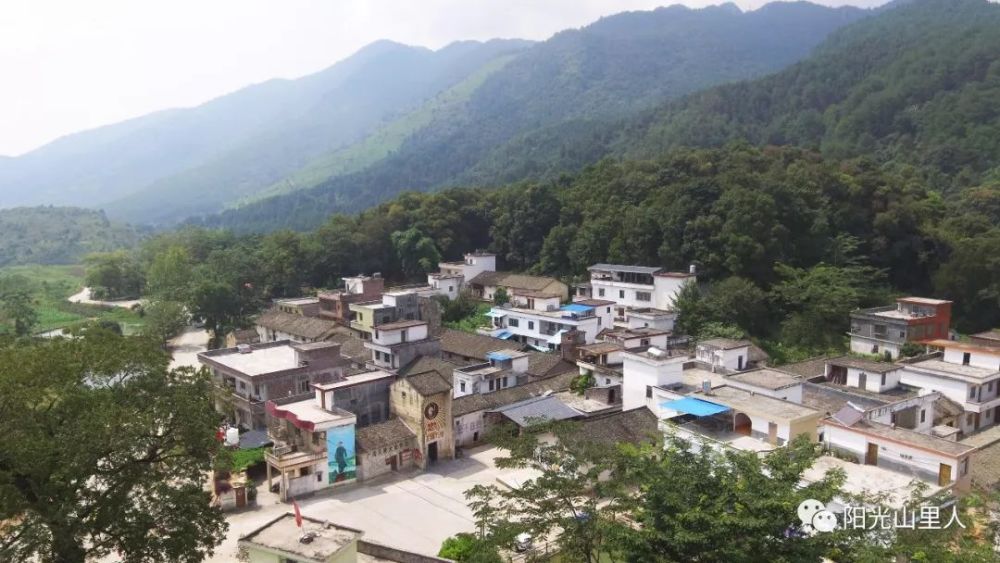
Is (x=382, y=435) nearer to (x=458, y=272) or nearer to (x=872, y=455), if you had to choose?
(x=872, y=455)

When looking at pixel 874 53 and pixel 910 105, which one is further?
pixel 874 53

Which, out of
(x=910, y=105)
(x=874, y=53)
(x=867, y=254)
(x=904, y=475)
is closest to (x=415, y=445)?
(x=904, y=475)

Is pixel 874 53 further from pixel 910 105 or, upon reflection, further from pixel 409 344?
pixel 409 344

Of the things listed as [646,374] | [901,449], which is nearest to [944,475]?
[901,449]

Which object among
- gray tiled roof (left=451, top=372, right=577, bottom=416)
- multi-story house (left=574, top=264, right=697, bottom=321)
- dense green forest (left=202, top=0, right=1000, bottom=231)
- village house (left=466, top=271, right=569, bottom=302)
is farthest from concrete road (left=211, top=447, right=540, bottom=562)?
dense green forest (left=202, top=0, right=1000, bottom=231)

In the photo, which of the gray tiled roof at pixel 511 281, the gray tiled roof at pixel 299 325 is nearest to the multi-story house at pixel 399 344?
the gray tiled roof at pixel 299 325


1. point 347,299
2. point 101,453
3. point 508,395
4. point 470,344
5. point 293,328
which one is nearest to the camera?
point 101,453

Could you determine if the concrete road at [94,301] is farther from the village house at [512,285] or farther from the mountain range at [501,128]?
the mountain range at [501,128]
